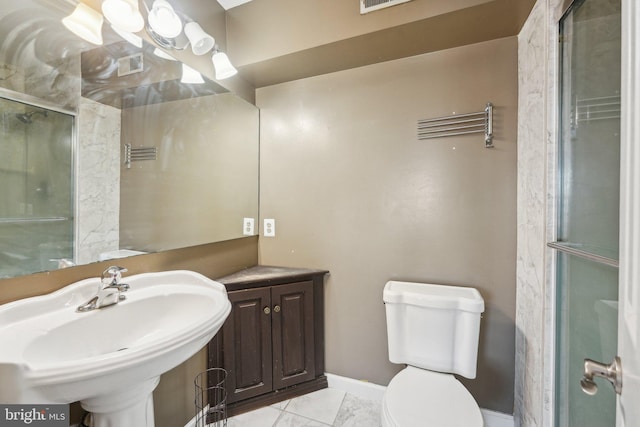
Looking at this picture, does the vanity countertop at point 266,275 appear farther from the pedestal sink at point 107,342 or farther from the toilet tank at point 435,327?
the toilet tank at point 435,327

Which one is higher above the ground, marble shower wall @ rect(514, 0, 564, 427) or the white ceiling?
the white ceiling

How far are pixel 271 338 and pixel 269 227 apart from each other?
2.42ft

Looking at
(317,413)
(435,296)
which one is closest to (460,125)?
(435,296)

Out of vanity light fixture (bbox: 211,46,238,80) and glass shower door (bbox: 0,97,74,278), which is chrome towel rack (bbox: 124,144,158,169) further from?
vanity light fixture (bbox: 211,46,238,80)

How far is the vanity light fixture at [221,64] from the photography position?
1.48 m

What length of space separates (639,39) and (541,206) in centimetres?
85

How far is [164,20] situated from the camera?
1204 mm

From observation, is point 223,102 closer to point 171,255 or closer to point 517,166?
point 171,255

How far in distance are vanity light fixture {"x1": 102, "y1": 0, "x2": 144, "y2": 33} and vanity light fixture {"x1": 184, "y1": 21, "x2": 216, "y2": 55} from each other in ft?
0.81

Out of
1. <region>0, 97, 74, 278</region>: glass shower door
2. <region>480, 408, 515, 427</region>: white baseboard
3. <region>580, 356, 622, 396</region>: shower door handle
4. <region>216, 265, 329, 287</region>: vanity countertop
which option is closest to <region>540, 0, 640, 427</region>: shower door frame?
<region>580, 356, 622, 396</region>: shower door handle

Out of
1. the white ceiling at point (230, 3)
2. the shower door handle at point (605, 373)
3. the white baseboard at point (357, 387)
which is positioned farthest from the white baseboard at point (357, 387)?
the white ceiling at point (230, 3)

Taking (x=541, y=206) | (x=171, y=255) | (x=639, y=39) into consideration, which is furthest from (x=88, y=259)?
(x=541, y=206)

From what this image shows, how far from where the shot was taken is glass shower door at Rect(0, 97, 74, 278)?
0.78 meters

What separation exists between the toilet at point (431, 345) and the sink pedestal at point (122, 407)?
0.89 meters
